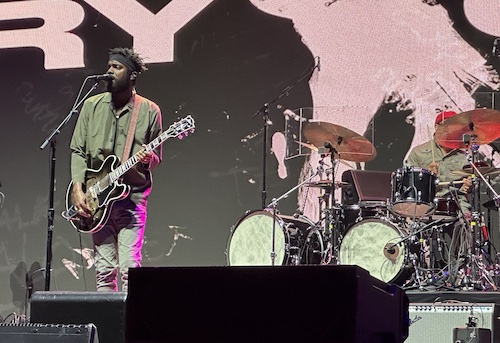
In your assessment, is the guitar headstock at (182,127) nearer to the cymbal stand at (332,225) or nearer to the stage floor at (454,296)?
the cymbal stand at (332,225)

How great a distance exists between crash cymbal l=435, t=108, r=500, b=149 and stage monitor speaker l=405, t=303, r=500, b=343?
1.88 meters

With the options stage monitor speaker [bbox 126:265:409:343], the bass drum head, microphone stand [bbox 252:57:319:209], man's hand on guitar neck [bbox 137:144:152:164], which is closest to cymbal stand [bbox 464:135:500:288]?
the bass drum head

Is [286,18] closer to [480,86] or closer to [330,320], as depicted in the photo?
[480,86]

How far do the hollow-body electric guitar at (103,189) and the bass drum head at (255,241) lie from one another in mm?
1295

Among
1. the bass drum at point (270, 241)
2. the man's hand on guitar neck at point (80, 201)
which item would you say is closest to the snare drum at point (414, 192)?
the bass drum at point (270, 241)

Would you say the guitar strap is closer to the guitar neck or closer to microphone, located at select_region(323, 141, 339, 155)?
the guitar neck

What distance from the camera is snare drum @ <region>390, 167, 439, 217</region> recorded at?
6387mm

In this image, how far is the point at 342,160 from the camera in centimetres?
736

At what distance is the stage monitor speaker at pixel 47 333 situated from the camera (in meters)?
2.47

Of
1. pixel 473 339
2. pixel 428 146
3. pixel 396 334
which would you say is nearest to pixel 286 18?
pixel 428 146

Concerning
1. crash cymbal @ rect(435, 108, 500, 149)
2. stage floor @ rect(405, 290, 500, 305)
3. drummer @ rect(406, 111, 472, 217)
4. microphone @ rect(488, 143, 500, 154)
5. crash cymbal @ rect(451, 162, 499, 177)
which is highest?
crash cymbal @ rect(435, 108, 500, 149)

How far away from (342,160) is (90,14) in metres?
3.10

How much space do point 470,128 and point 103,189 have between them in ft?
9.69

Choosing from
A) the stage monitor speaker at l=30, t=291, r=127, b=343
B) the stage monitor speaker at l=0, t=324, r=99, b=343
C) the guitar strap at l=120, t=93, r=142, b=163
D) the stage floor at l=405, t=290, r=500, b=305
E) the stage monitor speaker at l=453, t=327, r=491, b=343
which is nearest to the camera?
the stage monitor speaker at l=0, t=324, r=99, b=343
